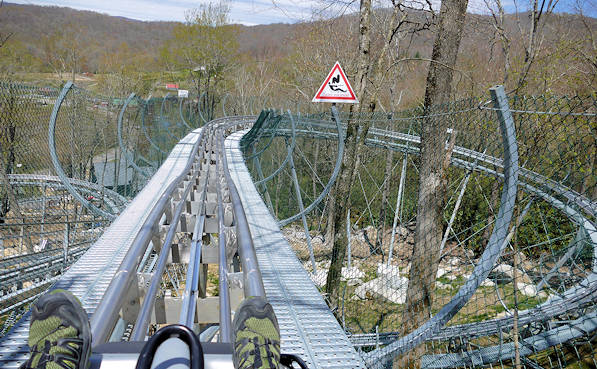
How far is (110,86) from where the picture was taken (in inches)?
901

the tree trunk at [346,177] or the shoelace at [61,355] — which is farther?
the tree trunk at [346,177]

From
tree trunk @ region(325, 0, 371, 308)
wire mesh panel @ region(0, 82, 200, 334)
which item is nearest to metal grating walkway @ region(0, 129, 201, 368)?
wire mesh panel @ region(0, 82, 200, 334)

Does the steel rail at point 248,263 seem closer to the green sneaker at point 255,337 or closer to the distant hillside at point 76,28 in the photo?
the green sneaker at point 255,337

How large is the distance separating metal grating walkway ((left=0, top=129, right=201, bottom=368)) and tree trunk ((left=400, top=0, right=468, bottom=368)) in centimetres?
302

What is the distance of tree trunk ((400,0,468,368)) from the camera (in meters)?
4.34

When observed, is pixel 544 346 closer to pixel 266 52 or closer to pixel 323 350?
pixel 323 350

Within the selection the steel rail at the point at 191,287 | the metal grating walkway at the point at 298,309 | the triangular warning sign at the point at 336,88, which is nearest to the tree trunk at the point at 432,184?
the triangular warning sign at the point at 336,88

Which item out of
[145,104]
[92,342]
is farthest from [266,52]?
[92,342]

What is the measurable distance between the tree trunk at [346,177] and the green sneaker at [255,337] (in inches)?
206

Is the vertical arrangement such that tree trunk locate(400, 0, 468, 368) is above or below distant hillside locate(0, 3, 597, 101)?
below

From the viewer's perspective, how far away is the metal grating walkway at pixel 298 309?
163 cm

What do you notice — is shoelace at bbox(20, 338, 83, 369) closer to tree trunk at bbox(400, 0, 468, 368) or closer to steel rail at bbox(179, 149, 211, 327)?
steel rail at bbox(179, 149, 211, 327)

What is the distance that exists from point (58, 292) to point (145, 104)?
6.23 metres

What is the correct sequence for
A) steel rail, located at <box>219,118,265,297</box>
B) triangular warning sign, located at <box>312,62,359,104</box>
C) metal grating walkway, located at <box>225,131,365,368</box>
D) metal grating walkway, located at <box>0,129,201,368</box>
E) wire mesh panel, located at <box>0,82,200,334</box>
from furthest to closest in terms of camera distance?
triangular warning sign, located at <box>312,62,359,104</box> → wire mesh panel, located at <box>0,82,200,334</box> → metal grating walkway, located at <box>225,131,365,368</box> → metal grating walkway, located at <box>0,129,201,368</box> → steel rail, located at <box>219,118,265,297</box>
